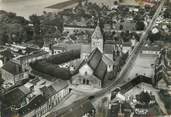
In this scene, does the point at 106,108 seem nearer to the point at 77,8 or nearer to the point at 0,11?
the point at 77,8

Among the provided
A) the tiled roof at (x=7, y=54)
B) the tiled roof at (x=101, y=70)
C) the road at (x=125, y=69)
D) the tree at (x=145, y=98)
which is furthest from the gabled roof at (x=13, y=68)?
the tree at (x=145, y=98)

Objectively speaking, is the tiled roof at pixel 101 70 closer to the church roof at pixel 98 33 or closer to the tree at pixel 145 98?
the church roof at pixel 98 33

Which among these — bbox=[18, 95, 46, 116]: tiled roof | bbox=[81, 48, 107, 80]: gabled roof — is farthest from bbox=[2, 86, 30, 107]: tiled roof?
bbox=[81, 48, 107, 80]: gabled roof

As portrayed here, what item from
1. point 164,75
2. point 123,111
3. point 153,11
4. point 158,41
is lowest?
point 123,111

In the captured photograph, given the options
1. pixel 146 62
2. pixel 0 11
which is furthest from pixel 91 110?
pixel 0 11

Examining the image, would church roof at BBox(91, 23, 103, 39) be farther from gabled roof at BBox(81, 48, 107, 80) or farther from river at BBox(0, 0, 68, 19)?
river at BBox(0, 0, 68, 19)

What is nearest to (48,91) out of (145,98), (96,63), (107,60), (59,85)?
(59,85)

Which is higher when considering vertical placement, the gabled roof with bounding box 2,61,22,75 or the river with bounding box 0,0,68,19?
the river with bounding box 0,0,68,19
